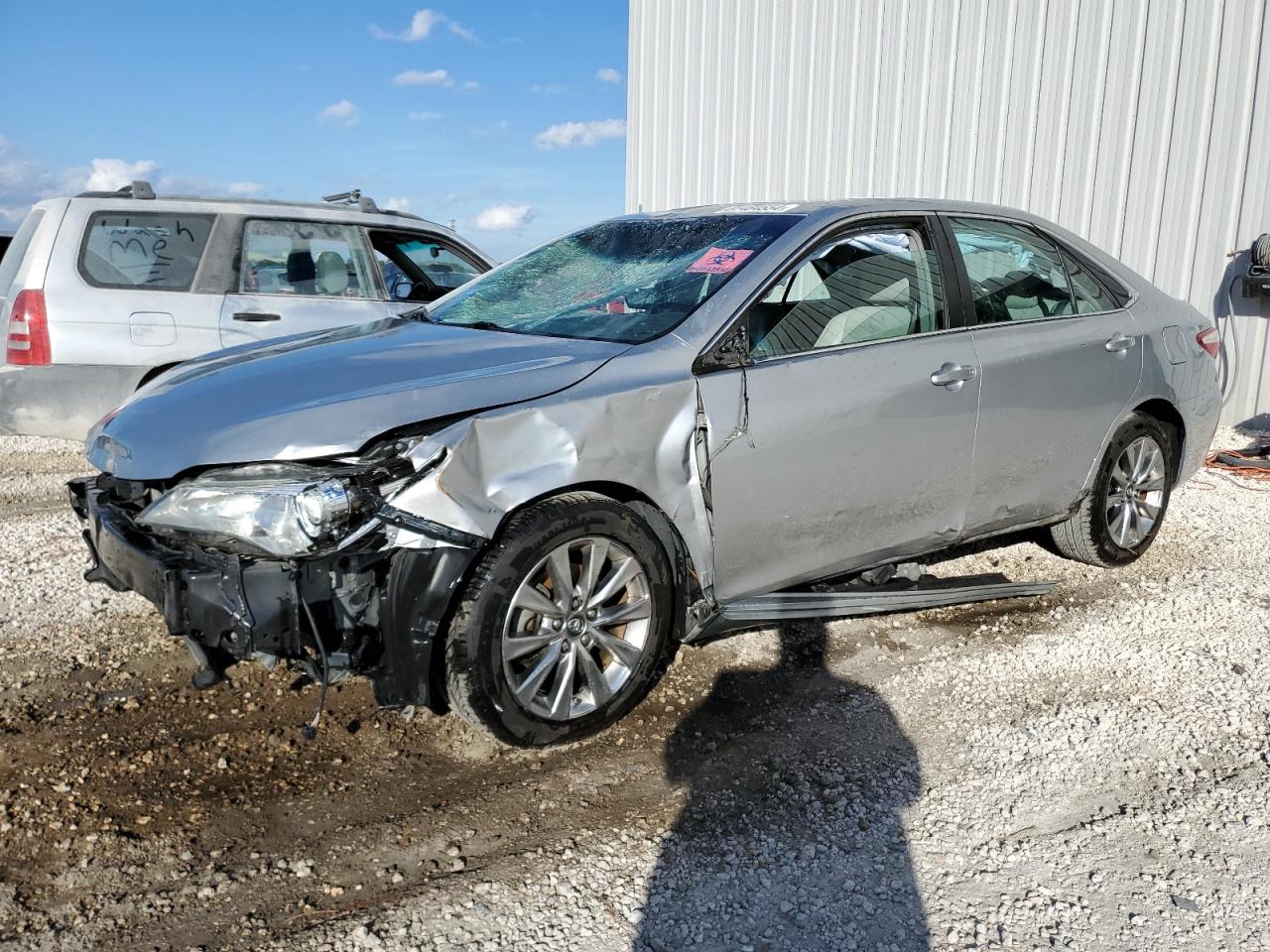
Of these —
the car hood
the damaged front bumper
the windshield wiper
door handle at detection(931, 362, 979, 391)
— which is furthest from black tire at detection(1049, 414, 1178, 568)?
the damaged front bumper

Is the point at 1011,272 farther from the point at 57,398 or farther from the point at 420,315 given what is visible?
the point at 57,398

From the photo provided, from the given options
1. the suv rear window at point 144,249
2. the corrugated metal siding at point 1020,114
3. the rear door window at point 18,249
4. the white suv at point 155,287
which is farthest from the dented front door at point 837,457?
the corrugated metal siding at point 1020,114

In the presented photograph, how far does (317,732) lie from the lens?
132 inches

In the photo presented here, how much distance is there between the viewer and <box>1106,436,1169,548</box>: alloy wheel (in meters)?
4.85

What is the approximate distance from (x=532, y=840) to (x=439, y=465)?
1.04 meters

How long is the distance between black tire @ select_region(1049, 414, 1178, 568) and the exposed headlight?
3.40 metres

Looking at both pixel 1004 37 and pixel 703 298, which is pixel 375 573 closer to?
pixel 703 298

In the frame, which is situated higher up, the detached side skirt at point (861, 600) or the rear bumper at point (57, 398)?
the rear bumper at point (57, 398)

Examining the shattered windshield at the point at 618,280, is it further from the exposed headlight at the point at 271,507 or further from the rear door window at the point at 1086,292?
the rear door window at the point at 1086,292

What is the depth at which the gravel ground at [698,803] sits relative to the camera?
246 centimetres

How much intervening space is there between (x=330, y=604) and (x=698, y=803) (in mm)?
1169

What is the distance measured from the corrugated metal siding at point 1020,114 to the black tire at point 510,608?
762cm

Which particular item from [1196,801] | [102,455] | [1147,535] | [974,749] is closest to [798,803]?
[974,749]

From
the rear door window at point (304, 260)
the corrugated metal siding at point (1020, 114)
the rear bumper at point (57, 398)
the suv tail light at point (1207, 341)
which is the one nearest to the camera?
the suv tail light at point (1207, 341)
